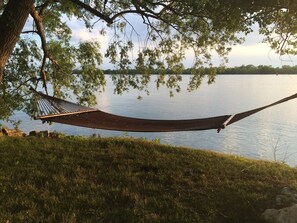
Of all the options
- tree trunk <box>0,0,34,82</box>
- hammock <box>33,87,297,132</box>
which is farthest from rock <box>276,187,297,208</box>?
tree trunk <box>0,0,34,82</box>

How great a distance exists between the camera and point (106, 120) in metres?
4.35

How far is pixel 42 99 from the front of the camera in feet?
15.8

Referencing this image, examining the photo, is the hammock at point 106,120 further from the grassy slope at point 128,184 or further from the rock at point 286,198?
the rock at point 286,198

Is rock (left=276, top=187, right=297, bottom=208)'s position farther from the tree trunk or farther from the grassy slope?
the tree trunk

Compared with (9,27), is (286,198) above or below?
below

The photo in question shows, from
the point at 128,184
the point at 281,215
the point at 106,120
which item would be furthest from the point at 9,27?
the point at 281,215

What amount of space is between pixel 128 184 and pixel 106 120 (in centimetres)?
94

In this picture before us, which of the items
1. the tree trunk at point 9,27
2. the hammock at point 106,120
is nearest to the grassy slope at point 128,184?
the hammock at point 106,120

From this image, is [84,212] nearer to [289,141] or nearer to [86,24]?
[86,24]

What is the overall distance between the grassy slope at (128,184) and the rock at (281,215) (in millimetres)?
111

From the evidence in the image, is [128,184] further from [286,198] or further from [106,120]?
[286,198]

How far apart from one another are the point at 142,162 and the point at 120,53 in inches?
117

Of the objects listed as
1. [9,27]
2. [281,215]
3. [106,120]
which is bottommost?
[281,215]

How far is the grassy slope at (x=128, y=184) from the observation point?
3562 mm
